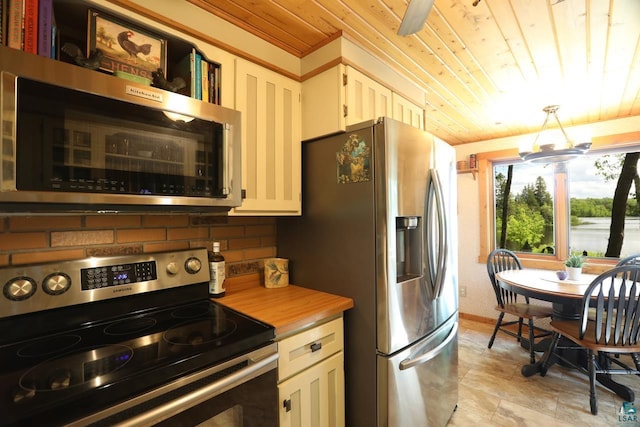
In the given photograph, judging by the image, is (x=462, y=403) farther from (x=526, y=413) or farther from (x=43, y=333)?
(x=43, y=333)

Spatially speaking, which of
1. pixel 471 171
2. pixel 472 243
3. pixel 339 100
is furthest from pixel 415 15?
pixel 472 243

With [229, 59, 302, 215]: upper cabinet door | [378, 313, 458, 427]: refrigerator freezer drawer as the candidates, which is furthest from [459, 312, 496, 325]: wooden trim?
[229, 59, 302, 215]: upper cabinet door

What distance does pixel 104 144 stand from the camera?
96 centimetres

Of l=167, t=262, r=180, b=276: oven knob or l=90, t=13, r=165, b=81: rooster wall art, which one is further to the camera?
l=167, t=262, r=180, b=276: oven knob

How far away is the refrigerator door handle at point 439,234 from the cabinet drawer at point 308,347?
1.93 feet

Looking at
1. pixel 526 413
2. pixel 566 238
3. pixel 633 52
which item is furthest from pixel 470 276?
pixel 633 52

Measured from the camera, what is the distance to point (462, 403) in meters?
2.10

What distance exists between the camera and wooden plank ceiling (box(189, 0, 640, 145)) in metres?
1.35

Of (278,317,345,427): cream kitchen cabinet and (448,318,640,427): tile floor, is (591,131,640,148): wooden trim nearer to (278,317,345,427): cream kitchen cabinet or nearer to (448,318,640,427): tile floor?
(448,318,640,427): tile floor

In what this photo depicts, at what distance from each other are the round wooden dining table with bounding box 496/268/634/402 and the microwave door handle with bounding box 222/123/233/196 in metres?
2.50

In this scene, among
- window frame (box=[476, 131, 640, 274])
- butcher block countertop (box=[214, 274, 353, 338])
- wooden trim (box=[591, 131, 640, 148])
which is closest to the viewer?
butcher block countertop (box=[214, 274, 353, 338])

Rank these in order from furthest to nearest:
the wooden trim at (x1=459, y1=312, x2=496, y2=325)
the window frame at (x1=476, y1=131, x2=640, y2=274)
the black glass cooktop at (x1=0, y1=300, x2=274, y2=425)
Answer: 1. the wooden trim at (x1=459, y1=312, x2=496, y2=325)
2. the window frame at (x1=476, y1=131, x2=640, y2=274)
3. the black glass cooktop at (x1=0, y1=300, x2=274, y2=425)

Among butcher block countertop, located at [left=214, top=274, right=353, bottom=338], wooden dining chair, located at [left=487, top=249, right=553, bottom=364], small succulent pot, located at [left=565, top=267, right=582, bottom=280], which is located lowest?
wooden dining chair, located at [left=487, top=249, right=553, bottom=364]

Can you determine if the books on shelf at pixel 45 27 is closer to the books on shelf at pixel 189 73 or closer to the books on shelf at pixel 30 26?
the books on shelf at pixel 30 26
